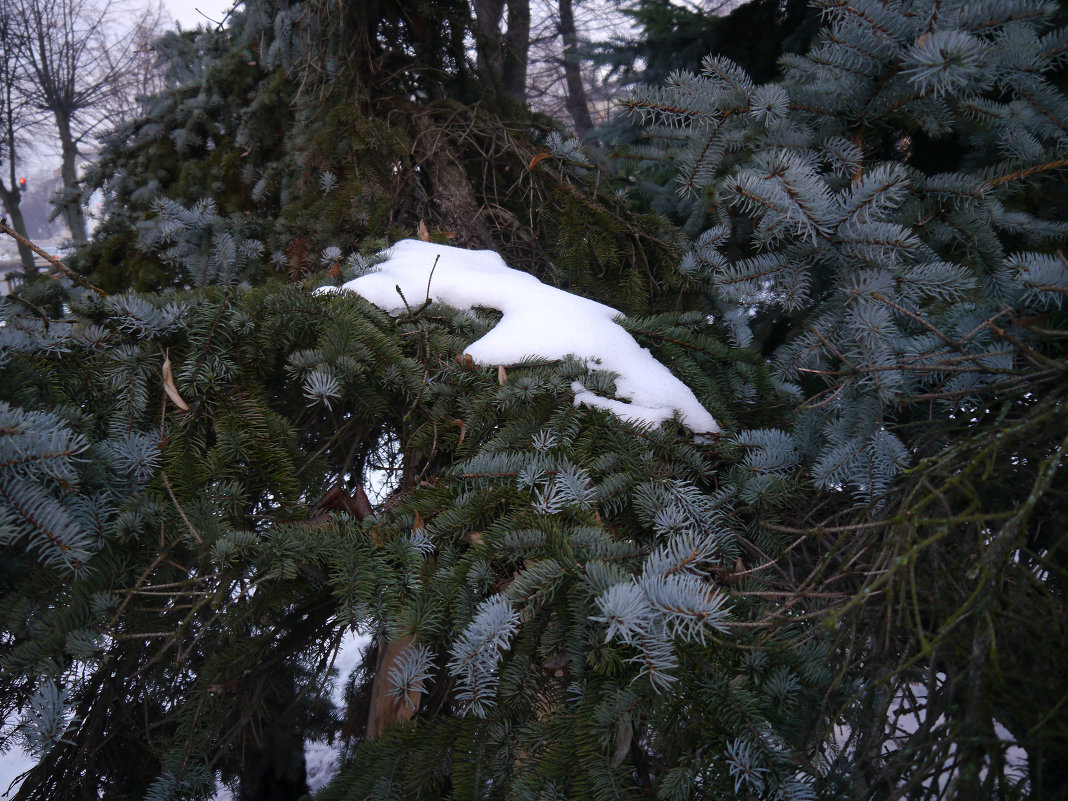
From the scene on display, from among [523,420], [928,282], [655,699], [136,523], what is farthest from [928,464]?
[136,523]

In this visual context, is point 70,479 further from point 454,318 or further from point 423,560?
point 454,318

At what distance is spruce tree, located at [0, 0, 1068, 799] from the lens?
88cm

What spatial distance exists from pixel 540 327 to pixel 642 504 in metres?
0.58

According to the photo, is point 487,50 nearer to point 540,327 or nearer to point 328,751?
point 540,327

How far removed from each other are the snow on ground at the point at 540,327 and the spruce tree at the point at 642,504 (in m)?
0.05

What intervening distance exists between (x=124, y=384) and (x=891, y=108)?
191 cm

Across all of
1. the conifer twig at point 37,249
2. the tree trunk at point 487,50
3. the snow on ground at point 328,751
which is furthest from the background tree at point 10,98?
the conifer twig at point 37,249

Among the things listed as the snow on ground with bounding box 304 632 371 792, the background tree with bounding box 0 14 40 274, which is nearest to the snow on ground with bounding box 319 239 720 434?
the snow on ground with bounding box 304 632 371 792

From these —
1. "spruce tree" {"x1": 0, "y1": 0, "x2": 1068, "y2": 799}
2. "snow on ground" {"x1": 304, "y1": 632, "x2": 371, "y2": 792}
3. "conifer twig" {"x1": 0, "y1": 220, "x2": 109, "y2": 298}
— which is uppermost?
"conifer twig" {"x1": 0, "y1": 220, "x2": 109, "y2": 298}

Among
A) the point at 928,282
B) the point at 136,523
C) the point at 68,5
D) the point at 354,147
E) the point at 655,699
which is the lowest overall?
the point at 655,699

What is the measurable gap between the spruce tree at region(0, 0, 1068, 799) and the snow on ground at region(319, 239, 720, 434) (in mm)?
48

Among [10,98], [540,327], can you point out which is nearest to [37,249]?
[540,327]

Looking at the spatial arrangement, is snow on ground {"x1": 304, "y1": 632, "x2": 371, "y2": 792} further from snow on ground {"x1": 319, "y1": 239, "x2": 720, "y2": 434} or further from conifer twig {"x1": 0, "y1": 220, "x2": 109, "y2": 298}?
conifer twig {"x1": 0, "y1": 220, "x2": 109, "y2": 298}

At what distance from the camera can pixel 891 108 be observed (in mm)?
1614
